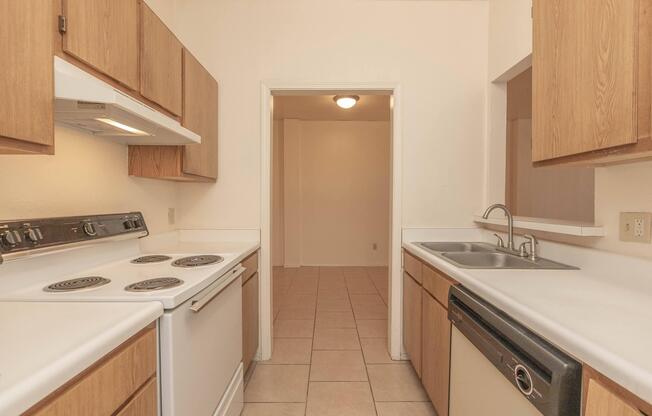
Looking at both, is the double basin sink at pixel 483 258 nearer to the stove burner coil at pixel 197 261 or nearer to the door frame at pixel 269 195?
the door frame at pixel 269 195

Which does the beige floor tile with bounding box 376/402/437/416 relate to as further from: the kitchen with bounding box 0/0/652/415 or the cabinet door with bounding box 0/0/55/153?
the cabinet door with bounding box 0/0/55/153

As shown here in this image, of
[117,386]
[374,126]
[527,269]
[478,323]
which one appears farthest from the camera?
[374,126]

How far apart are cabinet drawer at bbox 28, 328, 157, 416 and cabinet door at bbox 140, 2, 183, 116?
3.64ft

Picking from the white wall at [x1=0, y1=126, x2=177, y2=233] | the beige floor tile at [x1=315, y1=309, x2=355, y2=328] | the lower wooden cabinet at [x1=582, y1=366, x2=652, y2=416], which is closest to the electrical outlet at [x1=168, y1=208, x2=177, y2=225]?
the white wall at [x1=0, y1=126, x2=177, y2=233]

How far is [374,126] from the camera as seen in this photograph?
552 centimetres

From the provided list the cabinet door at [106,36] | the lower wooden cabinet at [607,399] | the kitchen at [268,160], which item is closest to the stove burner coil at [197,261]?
the kitchen at [268,160]

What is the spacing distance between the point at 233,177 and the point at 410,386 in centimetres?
187

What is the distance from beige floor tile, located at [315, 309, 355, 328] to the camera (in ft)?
9.85

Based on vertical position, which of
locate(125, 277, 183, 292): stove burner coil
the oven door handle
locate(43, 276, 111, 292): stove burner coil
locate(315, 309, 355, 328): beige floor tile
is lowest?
locate(315, 309, 355, 328): beige floor tile

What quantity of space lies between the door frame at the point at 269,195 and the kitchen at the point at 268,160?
0.01m

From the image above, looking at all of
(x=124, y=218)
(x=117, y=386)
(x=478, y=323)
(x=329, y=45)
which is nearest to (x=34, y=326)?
(x=117, y=386)

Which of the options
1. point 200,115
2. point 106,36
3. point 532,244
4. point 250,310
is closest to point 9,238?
point 106,36

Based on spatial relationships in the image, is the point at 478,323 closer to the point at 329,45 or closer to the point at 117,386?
the point at 117,386

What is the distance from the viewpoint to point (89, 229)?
4.63 feet
